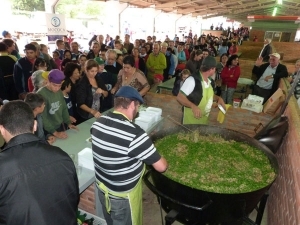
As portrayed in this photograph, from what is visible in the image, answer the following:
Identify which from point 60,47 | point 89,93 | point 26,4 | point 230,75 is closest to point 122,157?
point 89,93

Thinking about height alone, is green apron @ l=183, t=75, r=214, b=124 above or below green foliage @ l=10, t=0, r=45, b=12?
below

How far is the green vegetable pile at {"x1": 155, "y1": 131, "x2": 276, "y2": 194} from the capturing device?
1.99m

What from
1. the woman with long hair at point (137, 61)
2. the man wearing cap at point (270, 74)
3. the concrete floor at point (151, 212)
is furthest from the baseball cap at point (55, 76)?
the man wearing cap at point (270, 74)

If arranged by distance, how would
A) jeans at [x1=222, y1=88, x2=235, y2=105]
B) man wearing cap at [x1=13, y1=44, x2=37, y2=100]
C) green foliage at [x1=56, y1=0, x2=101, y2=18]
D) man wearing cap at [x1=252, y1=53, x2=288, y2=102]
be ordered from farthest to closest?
1. green foliage at [x1=56, y1=0, x2=101, y2=18]
2. jeans at [x1=222, y1=88, x2=235, y2=105]
3. man wearing cap at [x1=252, y1=53, x2=288, y2=102]
4. man wearing cap at [x1=13, y1=44, x2=37, y2=100]

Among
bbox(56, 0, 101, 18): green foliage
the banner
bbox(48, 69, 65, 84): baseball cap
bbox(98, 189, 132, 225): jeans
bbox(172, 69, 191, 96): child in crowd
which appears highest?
bbox(56, 0, 101, 18): green foliage

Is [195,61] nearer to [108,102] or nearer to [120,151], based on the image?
[108,102]

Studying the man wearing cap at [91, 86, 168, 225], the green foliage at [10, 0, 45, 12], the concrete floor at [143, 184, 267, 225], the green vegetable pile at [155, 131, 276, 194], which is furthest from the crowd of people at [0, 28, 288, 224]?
the green foliage at [10, 0, 45, 12]

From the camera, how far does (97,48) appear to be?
6496mm

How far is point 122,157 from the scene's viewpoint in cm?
175

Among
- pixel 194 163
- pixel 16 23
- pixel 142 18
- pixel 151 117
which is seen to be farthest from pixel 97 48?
pixel 142 18

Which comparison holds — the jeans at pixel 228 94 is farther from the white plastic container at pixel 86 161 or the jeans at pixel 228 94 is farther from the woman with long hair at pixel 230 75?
the white plastic container at pixel 86 161

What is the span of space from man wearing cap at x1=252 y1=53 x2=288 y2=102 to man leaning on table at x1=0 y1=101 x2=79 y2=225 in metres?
5.01

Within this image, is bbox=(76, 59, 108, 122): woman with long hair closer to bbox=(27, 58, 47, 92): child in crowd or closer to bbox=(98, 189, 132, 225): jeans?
bbox=(27, 58, 47, 92): child in crowd

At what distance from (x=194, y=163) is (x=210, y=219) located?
539 millimetres
